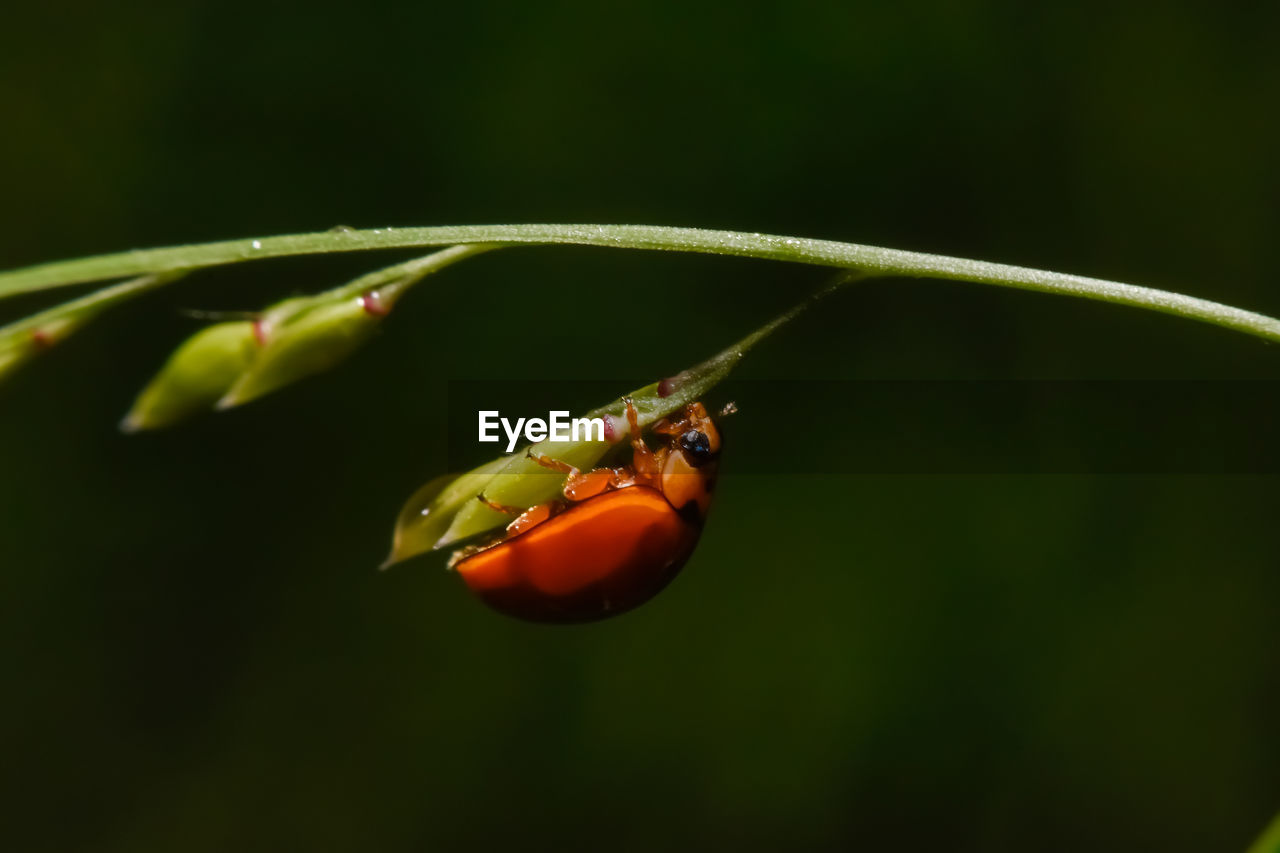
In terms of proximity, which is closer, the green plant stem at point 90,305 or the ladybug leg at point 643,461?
the green plant stem at point 90,305

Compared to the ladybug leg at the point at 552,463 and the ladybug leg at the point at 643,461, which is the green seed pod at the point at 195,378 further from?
the ladybug leg at the point at 643,461

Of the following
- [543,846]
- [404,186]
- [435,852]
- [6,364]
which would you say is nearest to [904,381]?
[404,186]

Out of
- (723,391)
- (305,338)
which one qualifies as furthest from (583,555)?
(723,391)

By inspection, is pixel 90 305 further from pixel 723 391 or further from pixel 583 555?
pixel 723 391

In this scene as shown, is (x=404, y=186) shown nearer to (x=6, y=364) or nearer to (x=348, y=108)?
(x=348, y=108)

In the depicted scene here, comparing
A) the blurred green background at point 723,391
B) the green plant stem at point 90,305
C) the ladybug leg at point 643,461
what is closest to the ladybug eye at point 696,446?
the ladybug leg at point 643,461

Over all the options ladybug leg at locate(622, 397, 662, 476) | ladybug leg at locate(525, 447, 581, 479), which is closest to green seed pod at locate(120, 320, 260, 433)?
ladybug leg at locate(525, 447, 581, 479)

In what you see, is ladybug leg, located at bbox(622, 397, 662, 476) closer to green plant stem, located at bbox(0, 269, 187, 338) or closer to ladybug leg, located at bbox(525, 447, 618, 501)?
ladybug leg, located at bbox(525, 447, 618, 501)
